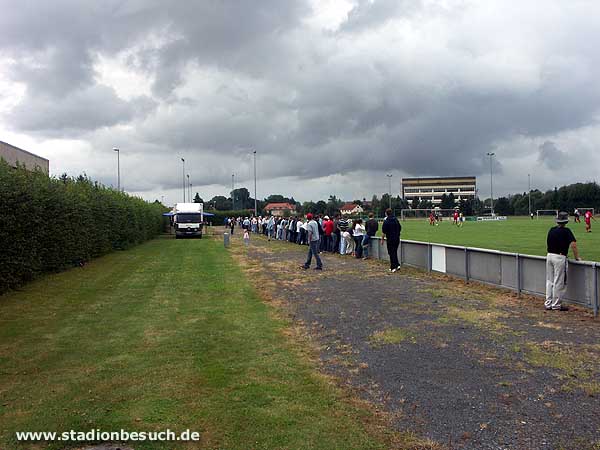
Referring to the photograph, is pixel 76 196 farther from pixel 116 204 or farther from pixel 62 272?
pixel 116 204

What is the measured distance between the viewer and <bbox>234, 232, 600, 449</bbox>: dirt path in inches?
178

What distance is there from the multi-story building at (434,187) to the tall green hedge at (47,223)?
15339 centimetres

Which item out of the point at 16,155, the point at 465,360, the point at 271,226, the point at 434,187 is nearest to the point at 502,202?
the point at 434,187

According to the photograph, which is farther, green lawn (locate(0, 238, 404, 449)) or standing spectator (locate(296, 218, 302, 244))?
standing spectator (locate(296, 218, 302, 244))

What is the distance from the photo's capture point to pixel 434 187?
6845 inches

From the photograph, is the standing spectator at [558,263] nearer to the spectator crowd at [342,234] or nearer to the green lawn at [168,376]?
the green lawn at [168,376]

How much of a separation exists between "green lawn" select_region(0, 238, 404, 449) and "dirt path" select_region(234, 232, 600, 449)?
1.88 ft

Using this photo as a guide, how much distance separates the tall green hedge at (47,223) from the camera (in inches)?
496

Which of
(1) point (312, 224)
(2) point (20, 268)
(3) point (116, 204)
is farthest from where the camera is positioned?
(3) point (116, 204)

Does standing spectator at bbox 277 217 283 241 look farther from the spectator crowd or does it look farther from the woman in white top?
the woman in white top

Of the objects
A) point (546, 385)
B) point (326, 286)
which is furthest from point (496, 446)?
point (326, 286)

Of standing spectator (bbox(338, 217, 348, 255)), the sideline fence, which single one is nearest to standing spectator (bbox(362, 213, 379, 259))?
standing spectator (bbox(338, 217, 348, 255))

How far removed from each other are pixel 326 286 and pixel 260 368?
277 inches

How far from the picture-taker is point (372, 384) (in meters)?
5.67
